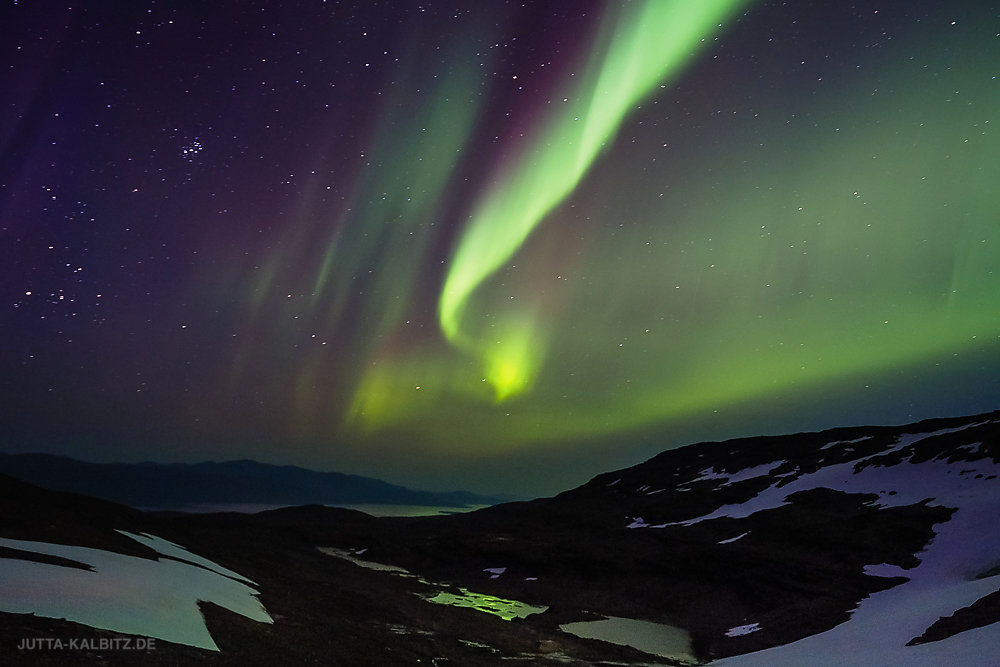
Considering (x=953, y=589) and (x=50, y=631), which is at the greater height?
(x=50, y=631)

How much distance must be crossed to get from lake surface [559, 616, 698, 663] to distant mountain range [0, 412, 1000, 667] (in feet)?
1.15

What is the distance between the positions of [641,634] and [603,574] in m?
23.8

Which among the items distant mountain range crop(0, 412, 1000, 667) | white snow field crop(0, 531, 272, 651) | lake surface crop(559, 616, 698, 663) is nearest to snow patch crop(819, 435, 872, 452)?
distant mountain range crop(0, 412, 1000, 667)

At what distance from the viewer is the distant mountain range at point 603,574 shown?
22.8 metres

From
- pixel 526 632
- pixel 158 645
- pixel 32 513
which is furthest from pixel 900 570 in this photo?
pixel 32 513

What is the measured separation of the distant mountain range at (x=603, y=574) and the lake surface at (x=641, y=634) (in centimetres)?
35

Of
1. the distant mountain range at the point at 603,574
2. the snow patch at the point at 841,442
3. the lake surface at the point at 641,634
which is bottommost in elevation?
the lake surface at the point at 641,634

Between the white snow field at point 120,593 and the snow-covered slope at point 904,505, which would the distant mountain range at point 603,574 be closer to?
the white snow field at point 120,593

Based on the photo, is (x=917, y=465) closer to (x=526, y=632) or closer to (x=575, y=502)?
(x=575, y=502)

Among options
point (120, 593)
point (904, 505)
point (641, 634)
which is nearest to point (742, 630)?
point (641, 634)

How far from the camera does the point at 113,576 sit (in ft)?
76.2

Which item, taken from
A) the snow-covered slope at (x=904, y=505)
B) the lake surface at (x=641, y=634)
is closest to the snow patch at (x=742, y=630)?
the snow-covered slope at (x=904, y=505)

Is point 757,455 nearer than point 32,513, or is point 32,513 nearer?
point 32,513

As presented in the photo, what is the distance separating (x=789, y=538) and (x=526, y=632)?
45538 millimetres
